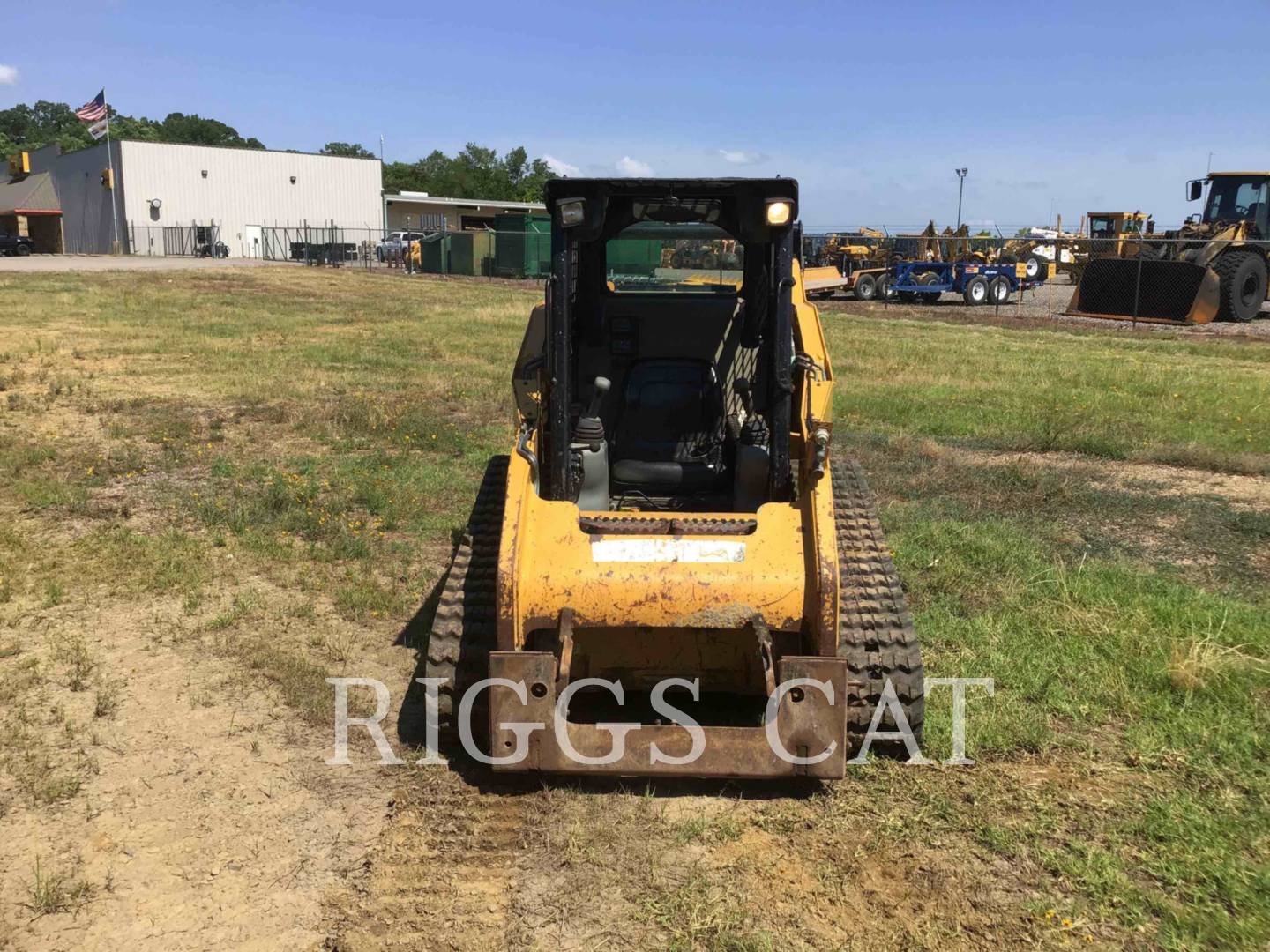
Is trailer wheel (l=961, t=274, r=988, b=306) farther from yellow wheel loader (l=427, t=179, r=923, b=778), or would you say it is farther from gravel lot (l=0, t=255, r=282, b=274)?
gravel lot (l=0, t=255, r=282, b=274)

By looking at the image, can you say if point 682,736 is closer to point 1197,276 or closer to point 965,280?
point 1197,276

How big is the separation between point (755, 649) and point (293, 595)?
9.65ft

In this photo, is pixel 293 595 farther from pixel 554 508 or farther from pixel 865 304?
pixel 865 304

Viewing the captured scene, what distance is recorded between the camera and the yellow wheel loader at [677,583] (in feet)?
12.1

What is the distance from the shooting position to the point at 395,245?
5338cm

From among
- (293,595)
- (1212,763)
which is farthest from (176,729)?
(1212,763)

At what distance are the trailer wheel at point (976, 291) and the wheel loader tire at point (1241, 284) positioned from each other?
18.9ft

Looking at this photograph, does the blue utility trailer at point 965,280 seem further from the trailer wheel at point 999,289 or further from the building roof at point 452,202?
the building roof at point 452,202

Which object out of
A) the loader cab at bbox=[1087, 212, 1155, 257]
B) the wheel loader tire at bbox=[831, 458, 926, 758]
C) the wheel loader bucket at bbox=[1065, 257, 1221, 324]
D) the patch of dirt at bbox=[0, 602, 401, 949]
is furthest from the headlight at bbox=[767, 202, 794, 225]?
the loader cab at bbox=[1087, 212, 1155, 257]

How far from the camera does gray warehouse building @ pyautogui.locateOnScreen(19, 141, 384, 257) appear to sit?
177ft

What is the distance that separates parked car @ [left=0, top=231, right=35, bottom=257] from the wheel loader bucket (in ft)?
164

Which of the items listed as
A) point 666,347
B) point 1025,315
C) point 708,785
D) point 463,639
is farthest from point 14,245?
point 708,785

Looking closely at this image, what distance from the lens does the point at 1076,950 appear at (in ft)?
9.80

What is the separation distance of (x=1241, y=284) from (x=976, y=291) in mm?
6310
